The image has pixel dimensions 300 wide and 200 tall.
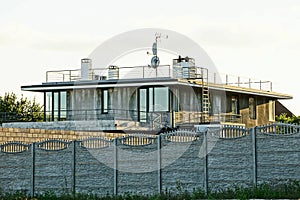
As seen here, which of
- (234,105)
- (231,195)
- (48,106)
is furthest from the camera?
(234,105)

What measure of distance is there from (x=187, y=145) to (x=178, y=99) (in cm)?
2180

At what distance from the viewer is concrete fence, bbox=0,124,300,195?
1831cm

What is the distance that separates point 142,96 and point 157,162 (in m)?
21.3

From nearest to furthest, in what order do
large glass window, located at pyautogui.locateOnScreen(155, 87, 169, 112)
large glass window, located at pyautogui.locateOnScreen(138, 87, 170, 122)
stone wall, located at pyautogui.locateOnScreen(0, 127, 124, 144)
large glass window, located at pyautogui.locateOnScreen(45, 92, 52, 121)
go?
stone wall, located at pyautogui.locateOnScreen(0, 127, 124, 144) < large glass window, located at pyautogui.locateOnScreen(155, 87, 169, 112) < large glass window, located at pyautogui.locateOnScreen(138, 87, 170, 122) < large glass window, located at pyautogui.locateOnScreen(45, 92, 52, 121)

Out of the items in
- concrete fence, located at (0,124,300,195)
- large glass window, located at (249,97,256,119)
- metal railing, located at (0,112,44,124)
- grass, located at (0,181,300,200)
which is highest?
large glass window, located at (249,97,256,119)

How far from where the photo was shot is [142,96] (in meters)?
41.2

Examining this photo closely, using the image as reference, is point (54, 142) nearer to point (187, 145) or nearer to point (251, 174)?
point (187, 145)

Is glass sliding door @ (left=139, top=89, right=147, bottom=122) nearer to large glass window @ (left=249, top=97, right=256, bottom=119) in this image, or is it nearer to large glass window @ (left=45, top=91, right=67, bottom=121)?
large glass window @ (left=45, top=91, right=67, bottom=121)

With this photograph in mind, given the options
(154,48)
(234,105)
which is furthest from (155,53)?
(234,105)

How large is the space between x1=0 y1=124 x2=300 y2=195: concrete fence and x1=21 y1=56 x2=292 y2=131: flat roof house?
17.2 metres

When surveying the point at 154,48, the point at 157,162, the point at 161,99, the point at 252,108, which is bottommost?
the point at 157,162

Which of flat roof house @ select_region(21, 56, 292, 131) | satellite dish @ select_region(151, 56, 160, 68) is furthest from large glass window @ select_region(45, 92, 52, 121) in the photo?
satellite dish @ select_region(151, 56, 160, 68)

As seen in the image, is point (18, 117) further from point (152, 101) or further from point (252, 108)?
point (252, 108)

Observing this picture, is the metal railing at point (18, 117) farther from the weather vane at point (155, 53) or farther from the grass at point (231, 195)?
the grass at point (231, 195)
